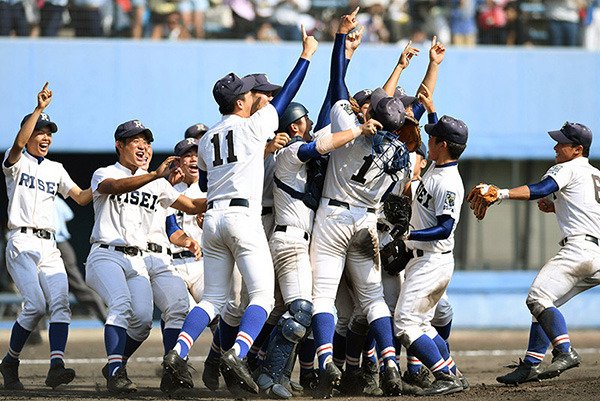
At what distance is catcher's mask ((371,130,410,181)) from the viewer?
642 cm

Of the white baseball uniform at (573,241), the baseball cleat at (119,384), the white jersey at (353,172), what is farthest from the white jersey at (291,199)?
the white baseball uniform at (573,241)

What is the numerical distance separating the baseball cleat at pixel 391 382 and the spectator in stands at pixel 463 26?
9.46m

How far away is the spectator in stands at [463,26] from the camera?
14.8 m

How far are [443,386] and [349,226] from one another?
138cm

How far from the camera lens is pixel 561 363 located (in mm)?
6855

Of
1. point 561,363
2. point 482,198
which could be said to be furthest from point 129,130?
point 561,363

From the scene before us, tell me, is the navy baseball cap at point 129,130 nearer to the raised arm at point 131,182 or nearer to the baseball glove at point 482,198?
the raised arm at point 131,182

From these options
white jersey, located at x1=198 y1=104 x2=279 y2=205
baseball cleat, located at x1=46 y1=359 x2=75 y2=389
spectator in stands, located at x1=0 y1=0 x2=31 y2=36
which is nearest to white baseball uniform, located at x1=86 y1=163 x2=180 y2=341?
baseball cleat, located at x1=46 y1=359 x2=75 y2=389

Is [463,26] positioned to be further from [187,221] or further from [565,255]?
[565,255]

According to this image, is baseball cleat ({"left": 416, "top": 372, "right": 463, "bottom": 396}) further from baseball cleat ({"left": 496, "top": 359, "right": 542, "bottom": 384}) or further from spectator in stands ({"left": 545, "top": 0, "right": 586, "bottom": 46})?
spectator in stands ({"left": 545, "top": 0, "right": 586, "bottom": 46})

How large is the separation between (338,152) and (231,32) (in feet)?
27.2

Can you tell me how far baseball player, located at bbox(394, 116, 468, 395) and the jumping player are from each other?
71 centimetres

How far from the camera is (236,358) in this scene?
578 centimetres

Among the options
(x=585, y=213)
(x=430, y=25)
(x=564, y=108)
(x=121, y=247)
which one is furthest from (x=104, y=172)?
(x=564, y=108)
